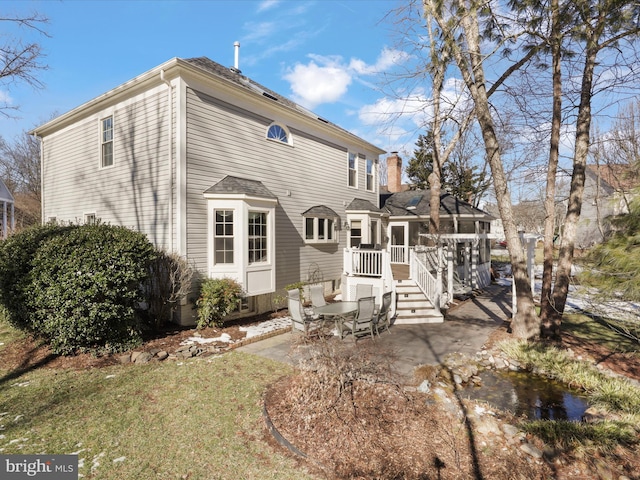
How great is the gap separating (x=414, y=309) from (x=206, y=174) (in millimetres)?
7361

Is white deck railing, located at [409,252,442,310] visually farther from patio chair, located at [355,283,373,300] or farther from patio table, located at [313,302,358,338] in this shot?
patio table, located at [313,302,358,338]

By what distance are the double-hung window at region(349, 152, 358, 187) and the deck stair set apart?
254 inches

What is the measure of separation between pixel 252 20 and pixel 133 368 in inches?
395

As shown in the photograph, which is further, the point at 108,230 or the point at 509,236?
the point at 509,236

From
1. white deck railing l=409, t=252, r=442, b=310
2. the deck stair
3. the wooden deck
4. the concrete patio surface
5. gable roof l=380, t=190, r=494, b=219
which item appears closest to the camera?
the concrete patio surface

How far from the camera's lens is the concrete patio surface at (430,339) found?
258 inches

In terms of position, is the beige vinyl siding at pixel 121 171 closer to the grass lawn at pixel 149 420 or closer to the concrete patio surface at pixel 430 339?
the grass lawn at pixel 149 420

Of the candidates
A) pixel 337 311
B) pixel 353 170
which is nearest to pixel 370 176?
pixel 353 170

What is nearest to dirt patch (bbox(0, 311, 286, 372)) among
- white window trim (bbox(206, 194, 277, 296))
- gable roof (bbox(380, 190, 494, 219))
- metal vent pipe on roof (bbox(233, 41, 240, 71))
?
white window trim (bbox(206, 194, 277, 296))

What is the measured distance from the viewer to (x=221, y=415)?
168 inches

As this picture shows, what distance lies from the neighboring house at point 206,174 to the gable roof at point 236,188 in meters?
0.03

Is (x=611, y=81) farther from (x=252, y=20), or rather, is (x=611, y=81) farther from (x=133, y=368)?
(x=133, y=368)

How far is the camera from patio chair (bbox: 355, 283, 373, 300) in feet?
34.0

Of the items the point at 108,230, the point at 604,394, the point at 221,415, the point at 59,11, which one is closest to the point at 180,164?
the point at 108,230
